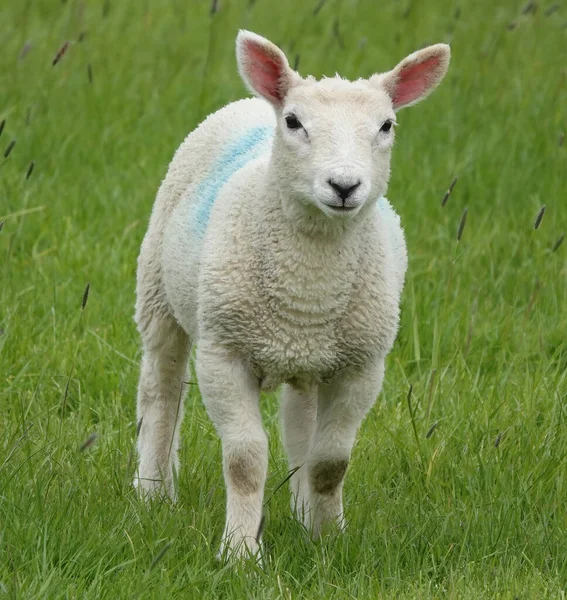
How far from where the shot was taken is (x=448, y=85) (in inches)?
323

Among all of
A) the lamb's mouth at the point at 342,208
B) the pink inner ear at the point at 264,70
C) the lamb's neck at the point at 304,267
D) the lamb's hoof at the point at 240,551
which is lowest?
the lamb's hoof at the point at 240,551

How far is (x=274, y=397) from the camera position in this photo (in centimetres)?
533

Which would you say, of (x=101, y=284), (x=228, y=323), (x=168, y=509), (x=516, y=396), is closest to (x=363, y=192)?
(x=228, y=323)

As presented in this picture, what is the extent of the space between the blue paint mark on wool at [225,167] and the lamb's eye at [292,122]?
463 millimetres

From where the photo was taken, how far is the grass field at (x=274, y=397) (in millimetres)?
3721

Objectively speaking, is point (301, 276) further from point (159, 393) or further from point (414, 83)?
point (159, 393)

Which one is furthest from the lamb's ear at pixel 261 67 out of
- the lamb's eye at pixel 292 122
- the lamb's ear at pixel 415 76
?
the lamb's ear at pixel 415 76

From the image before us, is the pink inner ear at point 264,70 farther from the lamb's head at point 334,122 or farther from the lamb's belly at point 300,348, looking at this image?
the lamb's belly at point 300,348

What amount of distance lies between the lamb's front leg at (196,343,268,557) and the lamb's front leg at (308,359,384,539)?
232mm

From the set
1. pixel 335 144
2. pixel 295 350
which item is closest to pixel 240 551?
pixel 295 350

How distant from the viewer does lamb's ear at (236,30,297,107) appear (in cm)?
388

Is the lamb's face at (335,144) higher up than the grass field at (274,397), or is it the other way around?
the lamb's face at (335,144)

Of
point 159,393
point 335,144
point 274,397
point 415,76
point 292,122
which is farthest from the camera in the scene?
point 274,397

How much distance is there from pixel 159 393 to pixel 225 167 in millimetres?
859
